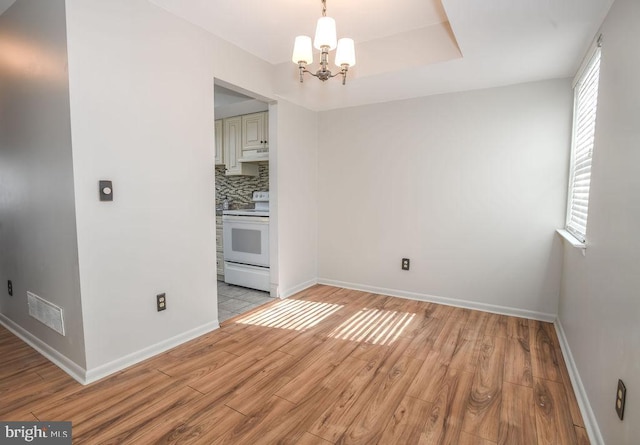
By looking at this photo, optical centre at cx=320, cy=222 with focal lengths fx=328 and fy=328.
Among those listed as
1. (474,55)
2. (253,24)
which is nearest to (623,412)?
(474,55)

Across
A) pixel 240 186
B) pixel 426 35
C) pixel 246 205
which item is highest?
pixel 426 35

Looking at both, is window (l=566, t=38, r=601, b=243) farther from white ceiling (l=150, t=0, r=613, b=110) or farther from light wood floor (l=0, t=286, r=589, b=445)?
light wood floor (l=0, t=286, r=589, b=445)

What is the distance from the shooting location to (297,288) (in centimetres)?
375

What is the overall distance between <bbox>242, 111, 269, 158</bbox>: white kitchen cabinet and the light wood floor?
86.7 inches

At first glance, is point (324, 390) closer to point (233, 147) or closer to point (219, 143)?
point (233, 147)

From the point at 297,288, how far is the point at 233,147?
2.06 metres

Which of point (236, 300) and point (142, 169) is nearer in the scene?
point (142, 169)

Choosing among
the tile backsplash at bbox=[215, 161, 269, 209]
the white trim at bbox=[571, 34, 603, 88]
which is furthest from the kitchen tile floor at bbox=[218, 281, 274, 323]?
the white trim at bbox=[571, 34, 603, 88]

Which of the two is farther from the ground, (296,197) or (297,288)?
(296,197)

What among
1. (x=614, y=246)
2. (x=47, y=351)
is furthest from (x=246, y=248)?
(x=614, y=246)

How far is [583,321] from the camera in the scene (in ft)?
6.14

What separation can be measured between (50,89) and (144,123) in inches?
19.7

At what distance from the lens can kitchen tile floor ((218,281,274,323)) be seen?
3107 millimetres

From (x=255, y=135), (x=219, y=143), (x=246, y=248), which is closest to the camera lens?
(x=246, y=248)
